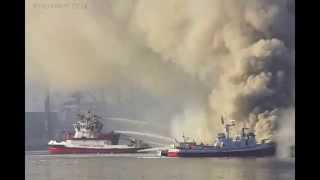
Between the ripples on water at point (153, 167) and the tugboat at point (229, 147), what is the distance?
2 centimetres

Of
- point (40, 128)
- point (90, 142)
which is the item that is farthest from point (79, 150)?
point (40, 128)

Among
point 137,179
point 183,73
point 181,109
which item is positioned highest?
point 183,73

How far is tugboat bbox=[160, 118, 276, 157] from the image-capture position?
6.99 feet

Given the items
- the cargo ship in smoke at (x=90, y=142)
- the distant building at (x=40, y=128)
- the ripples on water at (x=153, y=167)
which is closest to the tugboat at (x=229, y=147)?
the ripples on water at (x=153, y=167)

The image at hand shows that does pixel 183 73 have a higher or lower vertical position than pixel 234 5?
lower

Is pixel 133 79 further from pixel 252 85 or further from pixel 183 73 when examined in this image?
pixel 252 85

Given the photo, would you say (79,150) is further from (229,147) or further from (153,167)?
(229,147)

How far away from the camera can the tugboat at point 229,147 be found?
2131 mm

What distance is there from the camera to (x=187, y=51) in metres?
2.15

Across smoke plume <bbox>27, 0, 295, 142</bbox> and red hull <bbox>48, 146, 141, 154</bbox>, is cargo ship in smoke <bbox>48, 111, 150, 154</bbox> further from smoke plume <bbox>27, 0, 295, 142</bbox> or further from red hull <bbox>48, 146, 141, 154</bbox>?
smoke plume <bbox>27, 0, 295, 142</bbox>
